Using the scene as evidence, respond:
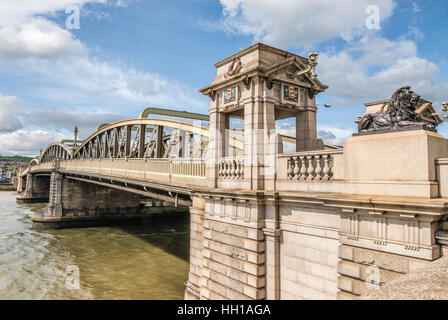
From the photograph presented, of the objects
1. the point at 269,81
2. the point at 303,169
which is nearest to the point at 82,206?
the point at 269,81

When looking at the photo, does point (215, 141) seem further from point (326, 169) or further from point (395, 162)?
point (395, 162)

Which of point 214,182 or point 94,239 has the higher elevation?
point 214,182

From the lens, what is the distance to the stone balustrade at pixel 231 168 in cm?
981

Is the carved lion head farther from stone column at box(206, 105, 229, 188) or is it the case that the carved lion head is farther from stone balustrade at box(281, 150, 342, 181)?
stone column at box(206, 105, 229, 188)

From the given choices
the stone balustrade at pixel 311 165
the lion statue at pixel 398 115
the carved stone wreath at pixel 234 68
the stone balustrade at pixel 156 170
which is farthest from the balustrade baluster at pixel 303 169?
the stone balustrade at pixel 156 170

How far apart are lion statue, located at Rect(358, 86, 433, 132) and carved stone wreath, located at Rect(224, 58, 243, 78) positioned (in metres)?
4.63

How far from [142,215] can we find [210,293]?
31.4 metres

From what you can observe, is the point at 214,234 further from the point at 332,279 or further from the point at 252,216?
the point at 332,279

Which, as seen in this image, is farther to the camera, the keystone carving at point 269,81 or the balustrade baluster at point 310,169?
the keystone carving at point 269,81

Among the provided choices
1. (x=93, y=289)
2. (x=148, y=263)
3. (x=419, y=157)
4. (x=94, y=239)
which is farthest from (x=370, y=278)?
(x=94, y=239)

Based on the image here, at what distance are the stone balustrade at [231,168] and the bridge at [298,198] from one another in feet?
0.13

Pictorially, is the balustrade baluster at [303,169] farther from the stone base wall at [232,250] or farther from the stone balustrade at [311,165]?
the stone base wall at [232,250]

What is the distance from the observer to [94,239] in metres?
29.4
